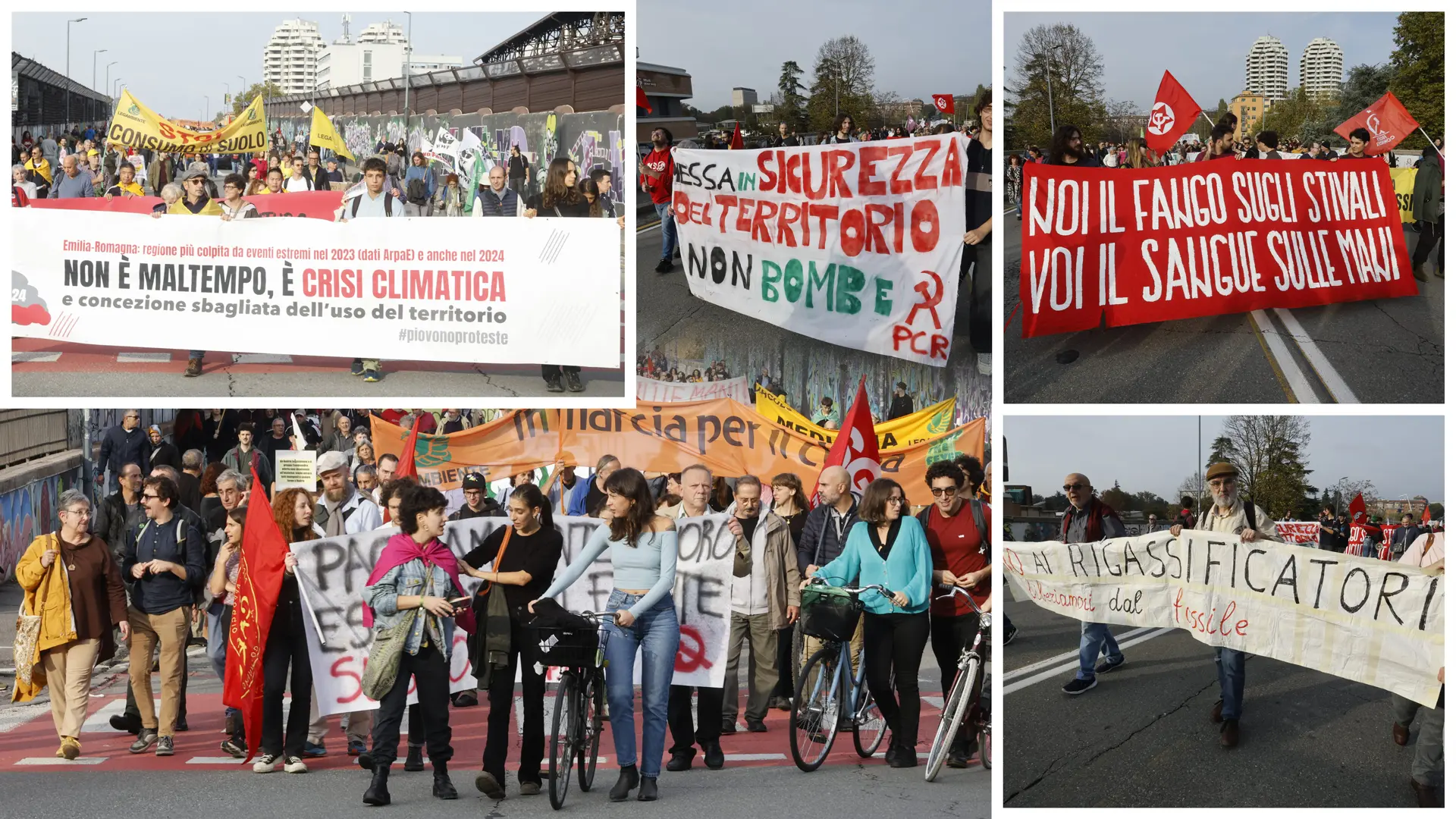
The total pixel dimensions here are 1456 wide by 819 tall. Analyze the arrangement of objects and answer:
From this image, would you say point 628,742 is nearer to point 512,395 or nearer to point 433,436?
point 512,395

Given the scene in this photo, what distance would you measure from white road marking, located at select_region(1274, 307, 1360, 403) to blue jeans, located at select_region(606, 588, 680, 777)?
362 centimetres

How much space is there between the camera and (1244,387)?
7.09 meters

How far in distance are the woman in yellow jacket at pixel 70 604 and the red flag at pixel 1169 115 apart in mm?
5763

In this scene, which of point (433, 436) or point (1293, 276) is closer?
point (1293, 276)

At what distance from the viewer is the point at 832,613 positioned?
6602 millimetres

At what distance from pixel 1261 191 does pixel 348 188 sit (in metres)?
5.52

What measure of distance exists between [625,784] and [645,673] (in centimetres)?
50

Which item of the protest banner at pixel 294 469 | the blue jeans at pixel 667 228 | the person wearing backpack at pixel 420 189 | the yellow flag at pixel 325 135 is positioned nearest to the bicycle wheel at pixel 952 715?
the blue jeans at pixel 667 228

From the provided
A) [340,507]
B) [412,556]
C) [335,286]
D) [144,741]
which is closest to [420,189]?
[335,286]

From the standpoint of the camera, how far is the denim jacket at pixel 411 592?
6.26 meters

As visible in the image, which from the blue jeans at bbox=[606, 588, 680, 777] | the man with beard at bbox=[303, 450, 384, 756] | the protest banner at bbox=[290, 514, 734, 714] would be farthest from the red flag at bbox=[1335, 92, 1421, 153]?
the man with beard at bbox=[303, 450, 384, 756]

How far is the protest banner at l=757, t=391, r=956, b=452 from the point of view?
9891 mm

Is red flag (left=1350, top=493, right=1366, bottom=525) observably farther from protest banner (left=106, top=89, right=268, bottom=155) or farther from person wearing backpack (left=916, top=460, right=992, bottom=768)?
protest banner (left=106, top=89, right=268, bottom=155)

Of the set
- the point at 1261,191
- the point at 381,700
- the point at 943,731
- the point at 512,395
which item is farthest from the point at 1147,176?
the point at 381,700
